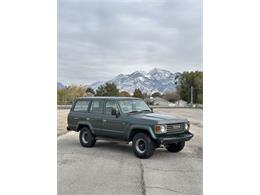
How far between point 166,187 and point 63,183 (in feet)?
3.87

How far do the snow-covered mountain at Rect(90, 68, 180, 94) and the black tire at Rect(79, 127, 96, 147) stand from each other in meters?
3.27

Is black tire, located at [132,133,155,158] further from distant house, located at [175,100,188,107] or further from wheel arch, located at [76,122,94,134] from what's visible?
distant house, located at [175,100,188,107]

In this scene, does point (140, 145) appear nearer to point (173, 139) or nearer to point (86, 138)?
point (173, 139)


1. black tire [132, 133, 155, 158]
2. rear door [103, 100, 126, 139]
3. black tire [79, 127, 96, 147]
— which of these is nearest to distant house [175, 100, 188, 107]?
black tire [132, 133, 155, 158]

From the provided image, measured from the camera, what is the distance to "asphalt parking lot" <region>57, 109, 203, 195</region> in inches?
144

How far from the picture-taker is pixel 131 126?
579 cm

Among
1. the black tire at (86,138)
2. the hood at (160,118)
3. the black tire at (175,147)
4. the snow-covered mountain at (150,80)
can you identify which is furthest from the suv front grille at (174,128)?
the snow-covered mountain at (150,80)

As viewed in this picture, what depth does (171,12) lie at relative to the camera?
126 inches

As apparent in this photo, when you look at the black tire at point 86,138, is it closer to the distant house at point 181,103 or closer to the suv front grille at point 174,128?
the suv front grille at point 174,128

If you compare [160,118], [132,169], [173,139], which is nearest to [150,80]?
[132,169]

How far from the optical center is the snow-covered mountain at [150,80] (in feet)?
10.4
